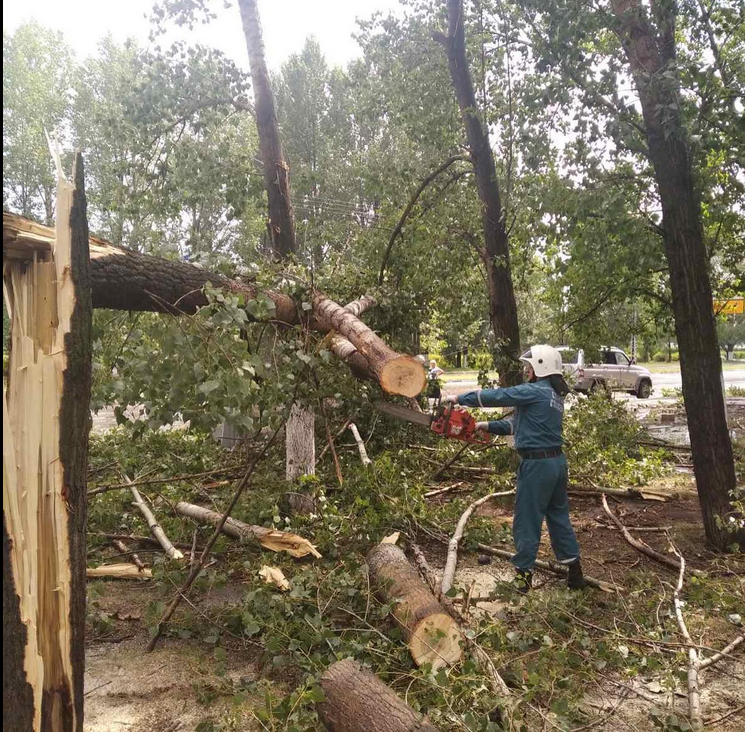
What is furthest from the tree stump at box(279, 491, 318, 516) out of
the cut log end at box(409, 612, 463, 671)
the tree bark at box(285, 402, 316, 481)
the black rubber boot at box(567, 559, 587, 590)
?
the cut log end at box(409, 612, 463, 671)

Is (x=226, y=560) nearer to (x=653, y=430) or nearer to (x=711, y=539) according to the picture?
(x=711, y=539)

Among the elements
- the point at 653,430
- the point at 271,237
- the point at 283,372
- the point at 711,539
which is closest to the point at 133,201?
the point at 271,237

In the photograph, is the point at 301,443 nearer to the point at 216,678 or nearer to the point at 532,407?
the point at 532,407

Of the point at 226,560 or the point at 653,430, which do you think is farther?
the point at 653,430

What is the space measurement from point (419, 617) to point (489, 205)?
5.56 m

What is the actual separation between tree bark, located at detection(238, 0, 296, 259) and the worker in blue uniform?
9.69ft

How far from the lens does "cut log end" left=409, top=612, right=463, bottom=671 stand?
9.93ft

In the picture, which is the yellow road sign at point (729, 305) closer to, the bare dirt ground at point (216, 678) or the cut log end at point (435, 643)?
the bare dirt ground at point (216, 678)

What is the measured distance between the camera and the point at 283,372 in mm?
4746

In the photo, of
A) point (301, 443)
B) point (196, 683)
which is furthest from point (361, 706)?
point (301, 443)

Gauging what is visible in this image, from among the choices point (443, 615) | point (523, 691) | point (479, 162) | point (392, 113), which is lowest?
point (523, 691)

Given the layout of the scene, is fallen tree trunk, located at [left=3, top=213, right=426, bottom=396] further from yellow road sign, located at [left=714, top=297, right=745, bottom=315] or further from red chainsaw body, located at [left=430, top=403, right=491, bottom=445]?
yellow road sign, located at [left=714, top=297, right=745, bottom=315]

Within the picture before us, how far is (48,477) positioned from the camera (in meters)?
2.14

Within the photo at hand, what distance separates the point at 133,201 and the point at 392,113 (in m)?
4.01
